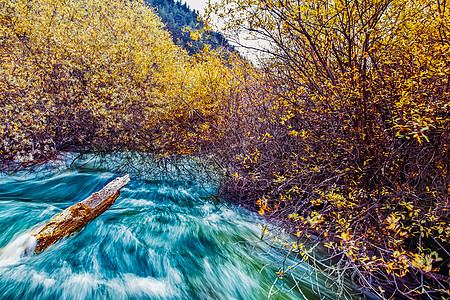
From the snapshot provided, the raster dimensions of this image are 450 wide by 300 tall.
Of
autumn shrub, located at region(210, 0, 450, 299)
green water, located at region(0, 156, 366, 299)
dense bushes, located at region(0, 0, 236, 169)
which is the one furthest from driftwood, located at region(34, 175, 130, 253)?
autumn shrub, located at region(210, 0, 450, 299)

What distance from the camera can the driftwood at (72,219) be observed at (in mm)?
4298

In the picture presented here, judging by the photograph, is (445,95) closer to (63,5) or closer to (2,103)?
(2,103)

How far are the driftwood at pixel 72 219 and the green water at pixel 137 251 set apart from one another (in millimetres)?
176

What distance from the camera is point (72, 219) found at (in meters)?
4.79

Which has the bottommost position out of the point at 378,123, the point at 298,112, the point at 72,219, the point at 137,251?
the point at 137,251

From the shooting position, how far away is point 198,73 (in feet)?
32.0

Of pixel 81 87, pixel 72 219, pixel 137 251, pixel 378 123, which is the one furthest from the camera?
pixel 81 87

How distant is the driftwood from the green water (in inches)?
6.9

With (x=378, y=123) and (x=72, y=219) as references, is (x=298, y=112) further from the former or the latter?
(x=72, y=219)

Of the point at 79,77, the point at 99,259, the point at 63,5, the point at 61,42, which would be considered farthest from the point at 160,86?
the point at 99,259

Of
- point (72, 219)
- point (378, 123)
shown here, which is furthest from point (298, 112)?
point (72, 219)

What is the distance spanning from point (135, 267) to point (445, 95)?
6.19 meters

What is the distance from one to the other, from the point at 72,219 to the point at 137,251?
Result: 1.65 metres

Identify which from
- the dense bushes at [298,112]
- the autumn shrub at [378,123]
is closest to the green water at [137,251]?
the dense bushes at [298,112]
